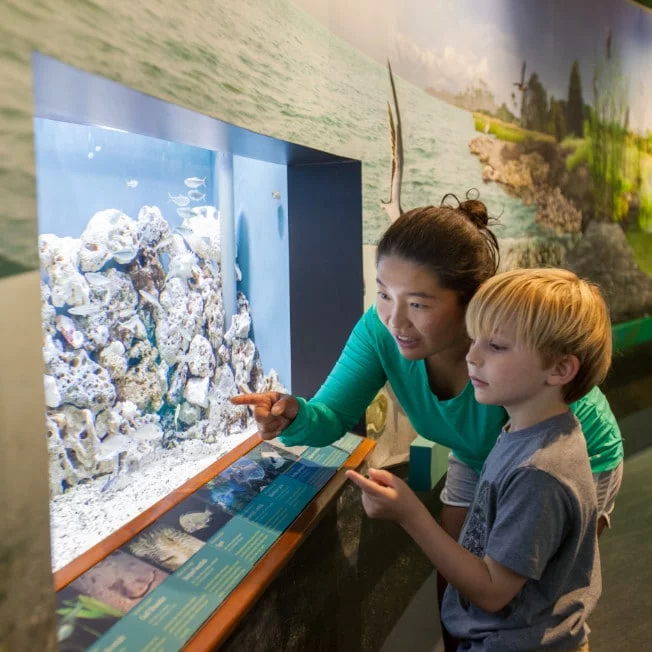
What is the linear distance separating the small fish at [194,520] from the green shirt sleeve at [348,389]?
1.19 ft

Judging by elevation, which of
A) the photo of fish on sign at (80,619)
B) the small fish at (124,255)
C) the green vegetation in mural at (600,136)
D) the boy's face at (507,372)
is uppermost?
Answer: the green vegetation in mural at (600,136)

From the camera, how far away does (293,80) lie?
2051 mm

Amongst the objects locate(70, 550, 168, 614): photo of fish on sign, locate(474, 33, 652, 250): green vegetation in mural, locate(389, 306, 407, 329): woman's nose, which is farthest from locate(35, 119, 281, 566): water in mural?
locate(474, 33, 652, 250): green vegetation in mural

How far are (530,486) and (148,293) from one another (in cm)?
155

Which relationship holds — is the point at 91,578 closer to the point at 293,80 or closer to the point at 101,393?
the point at 101,393

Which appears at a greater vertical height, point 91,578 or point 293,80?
point 293,80

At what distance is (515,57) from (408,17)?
60.9 inches

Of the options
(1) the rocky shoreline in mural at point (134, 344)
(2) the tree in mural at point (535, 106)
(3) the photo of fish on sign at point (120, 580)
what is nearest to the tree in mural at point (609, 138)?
(2) the tree in mural at point (535, 106)

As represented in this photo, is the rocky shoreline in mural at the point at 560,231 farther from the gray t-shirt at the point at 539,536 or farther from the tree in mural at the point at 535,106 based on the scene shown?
the gray t-shirt at the point at 539,536

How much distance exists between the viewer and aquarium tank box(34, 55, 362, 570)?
1764 millimetres

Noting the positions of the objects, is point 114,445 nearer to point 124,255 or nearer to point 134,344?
point 134,344

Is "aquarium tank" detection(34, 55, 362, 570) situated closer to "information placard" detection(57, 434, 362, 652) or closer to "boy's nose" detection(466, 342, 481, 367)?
"information placard" detection(57, 434, 362, 652)

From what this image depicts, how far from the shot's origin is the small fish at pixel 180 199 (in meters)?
2.30

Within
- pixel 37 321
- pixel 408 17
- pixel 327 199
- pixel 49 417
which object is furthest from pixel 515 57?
pixel 37 321
